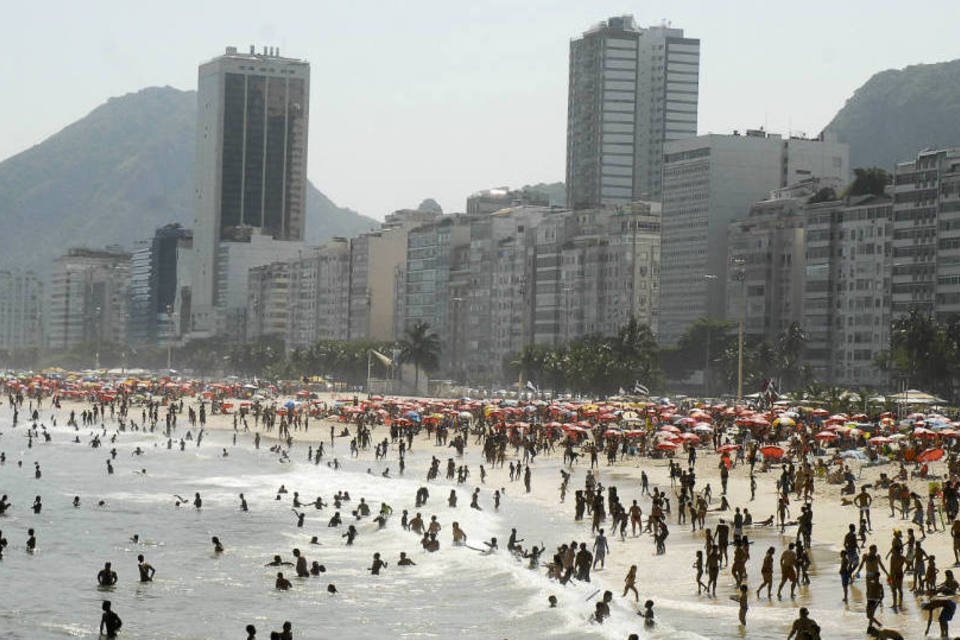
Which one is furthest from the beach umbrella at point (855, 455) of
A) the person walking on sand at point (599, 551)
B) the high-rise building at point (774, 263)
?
the high-rise building at point (774, 263)

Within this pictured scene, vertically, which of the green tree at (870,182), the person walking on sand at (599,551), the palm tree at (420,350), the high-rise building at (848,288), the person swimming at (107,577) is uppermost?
the green tree at (870,182)

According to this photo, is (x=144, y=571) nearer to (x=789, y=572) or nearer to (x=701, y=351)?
(x=789, y=572)

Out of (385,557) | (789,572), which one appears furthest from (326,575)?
(789,572)

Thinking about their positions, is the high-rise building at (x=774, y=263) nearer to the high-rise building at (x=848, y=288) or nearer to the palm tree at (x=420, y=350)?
the high-rise building at (x=848, y=288)

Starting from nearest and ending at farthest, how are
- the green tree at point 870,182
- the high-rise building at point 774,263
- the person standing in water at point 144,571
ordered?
the person standing in water at point 144,571
the green tree at point 870,182
the high-rise building at point 774,263

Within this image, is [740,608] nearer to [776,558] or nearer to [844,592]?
[844,592]

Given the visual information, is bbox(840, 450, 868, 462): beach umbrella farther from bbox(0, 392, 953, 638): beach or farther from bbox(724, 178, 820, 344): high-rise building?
bbox(724, 178, 820, 344): high-rise building
